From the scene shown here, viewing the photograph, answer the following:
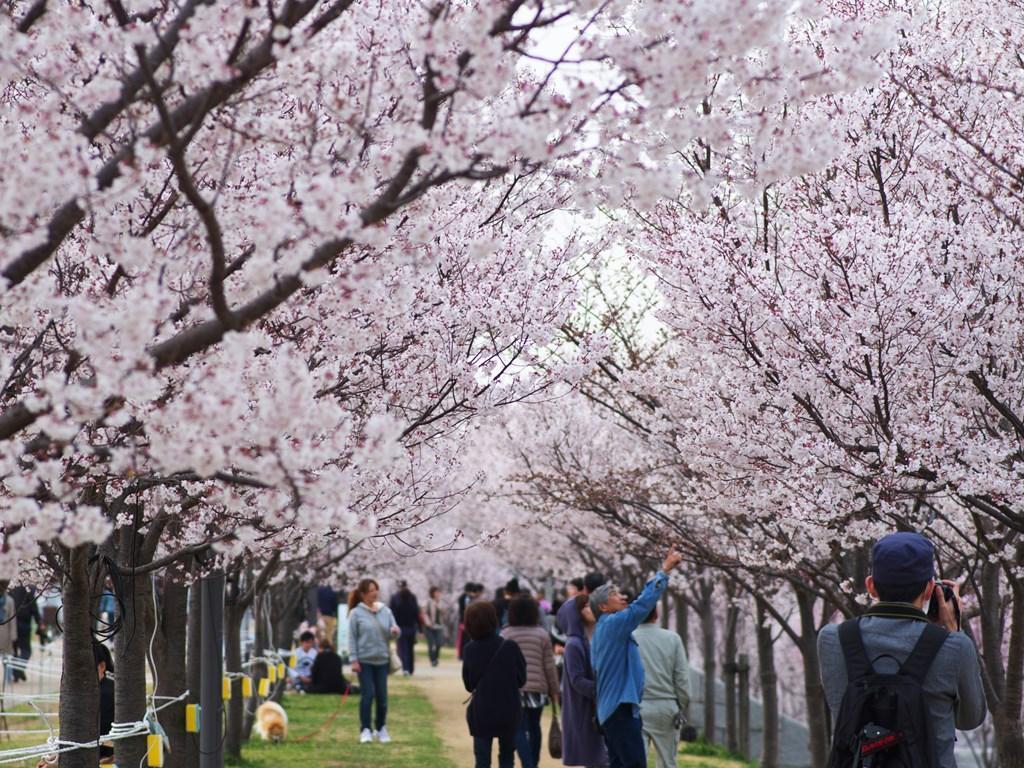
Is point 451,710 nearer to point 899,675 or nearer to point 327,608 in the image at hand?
point 327,608

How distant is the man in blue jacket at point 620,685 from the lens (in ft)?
29.6

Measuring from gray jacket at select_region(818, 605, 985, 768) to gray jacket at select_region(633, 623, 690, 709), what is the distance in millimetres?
5705

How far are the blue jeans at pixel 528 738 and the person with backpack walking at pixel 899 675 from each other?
702cm

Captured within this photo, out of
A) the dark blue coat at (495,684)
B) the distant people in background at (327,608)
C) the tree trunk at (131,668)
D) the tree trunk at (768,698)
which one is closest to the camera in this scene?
the tree trunk at (131,668)

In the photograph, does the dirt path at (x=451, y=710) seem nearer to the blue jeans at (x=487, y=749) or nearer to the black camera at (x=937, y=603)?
the blue jeans at (x=487, y=749)

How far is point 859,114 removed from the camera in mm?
8828

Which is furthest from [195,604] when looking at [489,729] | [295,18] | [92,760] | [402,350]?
[295,18]

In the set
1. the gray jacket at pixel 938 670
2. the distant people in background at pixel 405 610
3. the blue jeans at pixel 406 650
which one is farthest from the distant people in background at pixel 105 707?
the blue jeans at pixel 406 650

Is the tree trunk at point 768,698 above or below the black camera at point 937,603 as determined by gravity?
below

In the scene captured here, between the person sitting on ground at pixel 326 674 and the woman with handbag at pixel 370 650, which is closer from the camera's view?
the woman with handbag at pixel 370 650

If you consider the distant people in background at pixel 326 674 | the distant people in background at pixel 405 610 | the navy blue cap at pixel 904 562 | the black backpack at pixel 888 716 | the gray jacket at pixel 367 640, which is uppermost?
the distant people in background at pixel 405 610

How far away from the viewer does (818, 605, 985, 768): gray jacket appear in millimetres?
4020

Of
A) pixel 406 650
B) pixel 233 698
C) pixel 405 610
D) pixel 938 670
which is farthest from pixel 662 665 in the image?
pixel 406 650

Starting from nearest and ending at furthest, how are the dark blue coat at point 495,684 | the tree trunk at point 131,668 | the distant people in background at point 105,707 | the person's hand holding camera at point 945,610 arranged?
1. the person's hand holding camera at point 945,610
2. the tree trunk at point 131,668
3. the distant people in background at point 105,707
4. the dark blue coat at point 495,684
